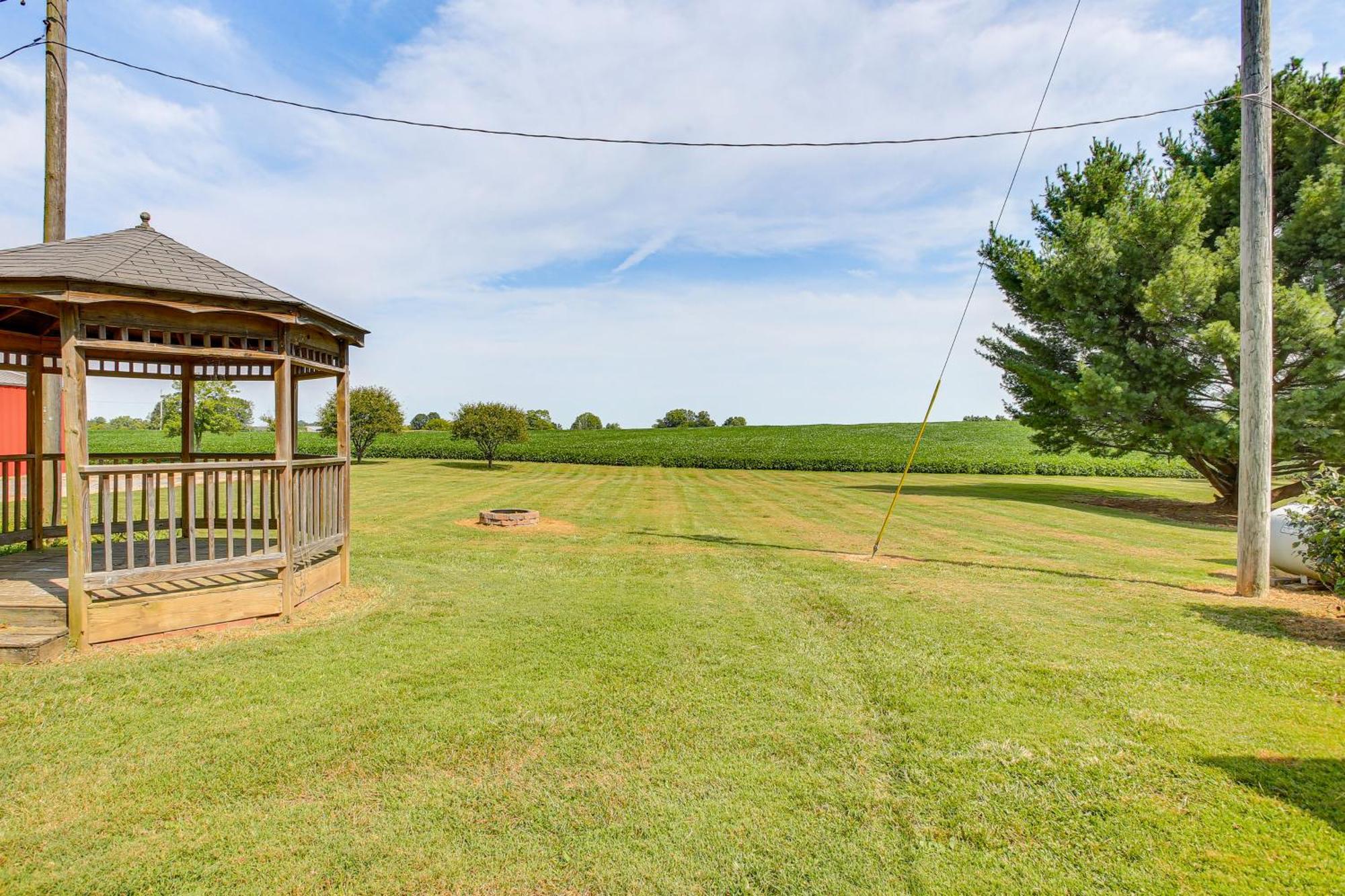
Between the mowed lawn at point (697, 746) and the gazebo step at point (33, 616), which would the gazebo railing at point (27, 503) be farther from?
the mowed lawn at point (697, 746)

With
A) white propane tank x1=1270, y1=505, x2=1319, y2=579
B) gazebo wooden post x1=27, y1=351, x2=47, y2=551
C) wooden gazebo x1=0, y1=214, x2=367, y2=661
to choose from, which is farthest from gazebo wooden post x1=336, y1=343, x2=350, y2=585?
white propane tank x1=1270, y1=505, x2=1319, y2=579

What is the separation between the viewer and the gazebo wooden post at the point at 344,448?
22.9 ft

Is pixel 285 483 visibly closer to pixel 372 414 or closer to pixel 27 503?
pixel 27 503

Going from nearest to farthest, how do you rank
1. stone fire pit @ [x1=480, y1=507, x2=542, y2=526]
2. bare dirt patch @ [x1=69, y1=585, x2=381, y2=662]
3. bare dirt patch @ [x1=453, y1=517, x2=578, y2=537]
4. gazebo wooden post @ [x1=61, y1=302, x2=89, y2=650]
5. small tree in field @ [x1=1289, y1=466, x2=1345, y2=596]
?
gazebo wooden post @ [x1=61, y1=302, x2=89, y2=650], bare dirt patch @ [x1=69, y1=585, x2=381, y2=662], small tree in field @ [x1=1289, y1=466, x2=1345, y2=596], bare dirt patch @ [x1=453, y1=517, x2=578, y2=537], stone fire pit @ [x1=480, y1=507, x2=542, y2=526]

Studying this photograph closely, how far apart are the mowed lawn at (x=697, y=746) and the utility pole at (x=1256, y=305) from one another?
85 centimetres

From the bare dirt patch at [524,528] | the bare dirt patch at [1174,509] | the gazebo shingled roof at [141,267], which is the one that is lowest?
the bare dirt patch at [1174,509]

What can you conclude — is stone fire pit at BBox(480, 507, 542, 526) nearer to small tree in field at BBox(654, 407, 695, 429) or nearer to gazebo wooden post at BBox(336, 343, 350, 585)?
gazebo wooden post at BBox(336, 343, 350, 585)

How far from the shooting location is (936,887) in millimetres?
2428

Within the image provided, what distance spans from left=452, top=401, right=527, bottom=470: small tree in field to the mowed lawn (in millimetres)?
25069

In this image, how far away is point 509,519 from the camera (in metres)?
12.6

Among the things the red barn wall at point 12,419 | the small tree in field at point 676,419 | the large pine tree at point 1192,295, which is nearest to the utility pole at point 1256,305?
the large pine tree at point 1192,295

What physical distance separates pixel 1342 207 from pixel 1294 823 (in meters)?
18.7

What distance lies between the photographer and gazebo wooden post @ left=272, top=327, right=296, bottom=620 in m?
5.84

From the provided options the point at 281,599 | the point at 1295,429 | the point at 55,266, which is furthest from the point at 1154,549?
the point at 55,266
